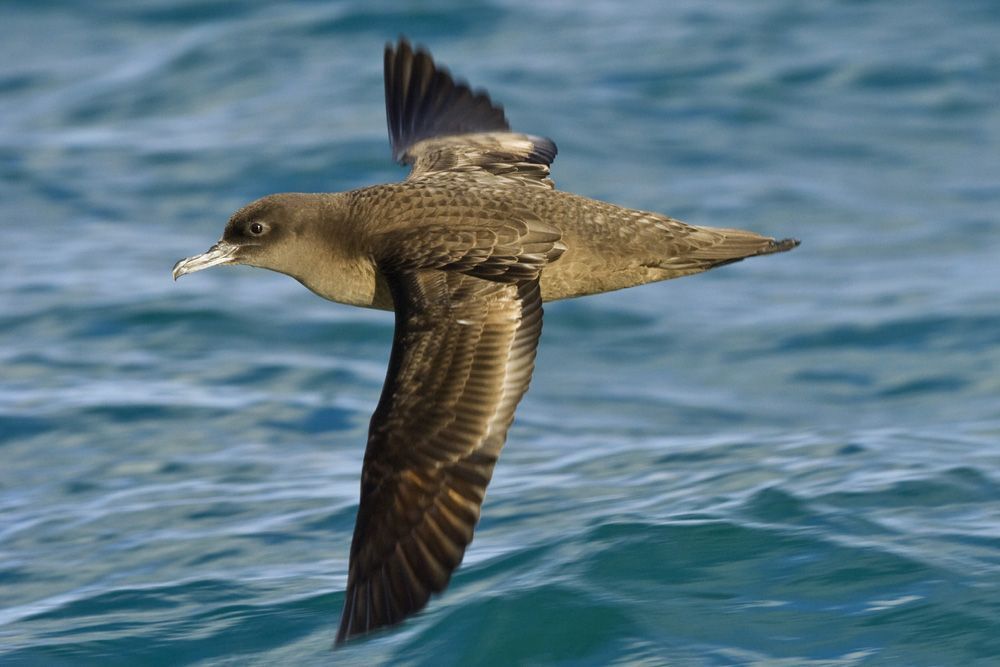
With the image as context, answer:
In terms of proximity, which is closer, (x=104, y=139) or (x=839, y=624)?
(x=839, y=624)

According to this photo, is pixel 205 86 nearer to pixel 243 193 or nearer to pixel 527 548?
pixel 243 193

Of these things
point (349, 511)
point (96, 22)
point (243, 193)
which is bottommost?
point (349, 511)

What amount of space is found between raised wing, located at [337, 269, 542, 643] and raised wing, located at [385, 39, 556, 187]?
5.63 feet

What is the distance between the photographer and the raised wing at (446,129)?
26.5 feet

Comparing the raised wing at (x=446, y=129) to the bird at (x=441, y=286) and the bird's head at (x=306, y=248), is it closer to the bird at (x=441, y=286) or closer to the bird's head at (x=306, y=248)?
the bird at (x=441, y=286)

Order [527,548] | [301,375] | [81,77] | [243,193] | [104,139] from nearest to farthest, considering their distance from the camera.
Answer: [527,548] < [301,375] < [243,193] < [104,139] < [81,77]

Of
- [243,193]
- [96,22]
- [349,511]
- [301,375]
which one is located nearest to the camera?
[349,511]

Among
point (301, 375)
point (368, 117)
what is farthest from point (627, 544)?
point (368, 117)

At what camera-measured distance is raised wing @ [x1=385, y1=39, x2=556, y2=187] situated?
8078mm

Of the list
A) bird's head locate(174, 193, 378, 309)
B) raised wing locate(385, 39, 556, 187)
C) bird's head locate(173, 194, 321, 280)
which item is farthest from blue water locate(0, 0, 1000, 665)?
raised wing locate(385, 39, 556, 187)

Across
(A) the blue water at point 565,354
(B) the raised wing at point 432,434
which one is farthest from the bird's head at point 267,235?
(A) the blue water at point 565,354

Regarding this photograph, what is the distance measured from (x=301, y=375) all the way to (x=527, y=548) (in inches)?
121

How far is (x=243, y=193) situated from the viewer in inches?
496

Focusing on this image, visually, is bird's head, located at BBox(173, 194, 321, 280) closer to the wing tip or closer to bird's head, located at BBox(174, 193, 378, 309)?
bird's head, located at BBox(174, 193, 378, 309)
